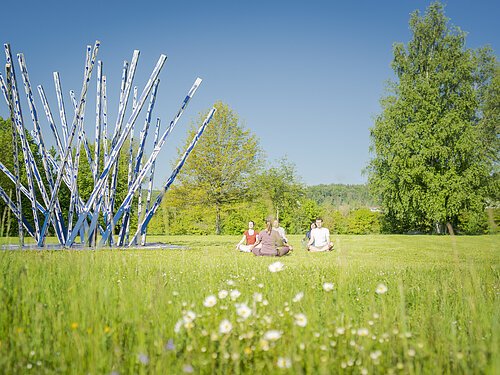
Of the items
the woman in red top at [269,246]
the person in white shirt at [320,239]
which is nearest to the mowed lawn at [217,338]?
the woman in red top at [269,246]

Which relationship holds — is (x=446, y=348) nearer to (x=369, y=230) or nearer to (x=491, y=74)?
(x=491, y=74)

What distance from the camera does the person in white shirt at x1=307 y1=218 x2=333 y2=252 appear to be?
45.0 ft

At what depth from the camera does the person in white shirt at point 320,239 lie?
13719 millimetres

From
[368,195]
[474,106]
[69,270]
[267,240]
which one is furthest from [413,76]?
[69,270]

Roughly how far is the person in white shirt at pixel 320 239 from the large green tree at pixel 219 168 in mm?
14613

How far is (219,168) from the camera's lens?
93.0ft

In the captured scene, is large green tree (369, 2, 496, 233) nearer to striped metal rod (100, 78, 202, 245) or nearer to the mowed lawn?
striped metal rod (100, 78, 202, 245)

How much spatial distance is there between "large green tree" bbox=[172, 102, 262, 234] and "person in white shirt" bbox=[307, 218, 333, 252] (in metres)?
14.6

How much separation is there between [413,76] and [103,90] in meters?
22.4

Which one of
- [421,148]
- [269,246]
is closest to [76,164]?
[269,246]

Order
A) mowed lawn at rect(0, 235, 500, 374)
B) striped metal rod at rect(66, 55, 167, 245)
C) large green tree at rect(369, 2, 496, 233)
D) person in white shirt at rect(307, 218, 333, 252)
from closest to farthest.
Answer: mowed lawn at rect(0, 235, 500, 374), striped metal rod at rect(66, 55, 167, 245), person in white shirt at rect(307, 218, 333, 252), large green tree at rect(369, 2, 496, 233)

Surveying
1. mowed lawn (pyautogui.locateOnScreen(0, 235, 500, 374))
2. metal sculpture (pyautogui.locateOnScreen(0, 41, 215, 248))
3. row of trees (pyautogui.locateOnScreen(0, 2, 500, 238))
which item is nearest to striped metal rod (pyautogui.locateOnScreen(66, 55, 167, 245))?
metal sculpture (pyautogui.locateOnScreen(0, 41, 215, 248))

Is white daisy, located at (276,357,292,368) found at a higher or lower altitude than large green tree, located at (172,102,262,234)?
lower

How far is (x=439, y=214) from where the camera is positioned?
25.8 metres
